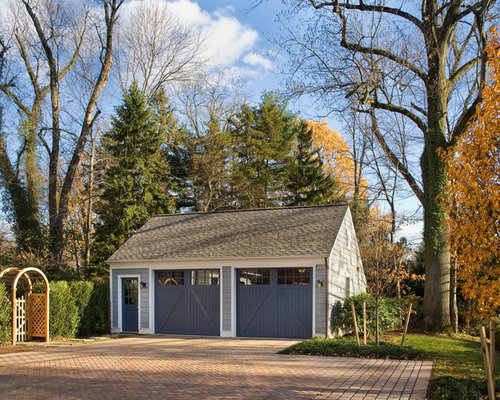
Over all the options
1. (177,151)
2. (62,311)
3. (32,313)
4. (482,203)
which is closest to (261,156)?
(177,151)

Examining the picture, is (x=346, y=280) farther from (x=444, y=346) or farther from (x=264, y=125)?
(x=264, y=125)

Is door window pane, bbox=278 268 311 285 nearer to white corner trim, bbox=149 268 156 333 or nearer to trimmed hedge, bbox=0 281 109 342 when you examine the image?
white corner trim, bbox=149 268 156 333

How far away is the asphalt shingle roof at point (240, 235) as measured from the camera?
15.4m

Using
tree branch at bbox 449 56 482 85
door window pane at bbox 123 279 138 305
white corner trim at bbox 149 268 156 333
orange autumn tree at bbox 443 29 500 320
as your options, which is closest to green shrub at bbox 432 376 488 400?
orange autumn tree at bbox 443 29 500 320

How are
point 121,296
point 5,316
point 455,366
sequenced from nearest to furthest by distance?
point 455,366, point 5,316, point 121,296

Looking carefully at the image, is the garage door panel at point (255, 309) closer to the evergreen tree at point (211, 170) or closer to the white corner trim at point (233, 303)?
the white corner trim at point (233, 303)

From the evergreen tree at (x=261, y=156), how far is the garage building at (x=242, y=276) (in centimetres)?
1148

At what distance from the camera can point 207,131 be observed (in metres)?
31.0

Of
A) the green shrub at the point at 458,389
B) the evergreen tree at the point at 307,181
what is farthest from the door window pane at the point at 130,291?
the evergreen tree at the point at 307,181

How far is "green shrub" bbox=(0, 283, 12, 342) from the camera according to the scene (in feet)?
44.9

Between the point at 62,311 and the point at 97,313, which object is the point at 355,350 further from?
the point at 97,313

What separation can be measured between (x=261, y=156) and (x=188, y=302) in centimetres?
1608

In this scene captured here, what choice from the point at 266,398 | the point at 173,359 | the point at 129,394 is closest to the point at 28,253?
the point at 173,359

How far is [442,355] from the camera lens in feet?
36.7
